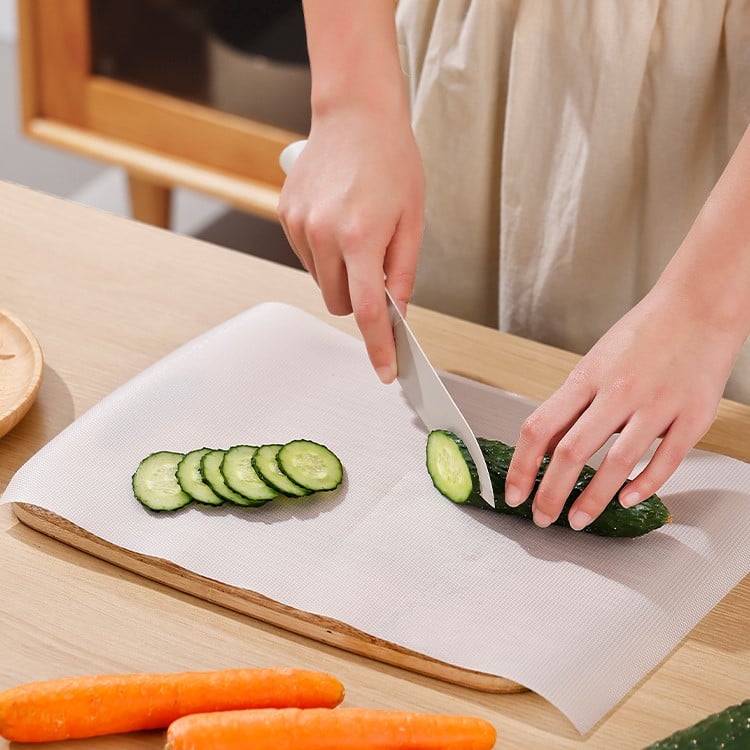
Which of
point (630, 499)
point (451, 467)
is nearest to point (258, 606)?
point (451, 467)

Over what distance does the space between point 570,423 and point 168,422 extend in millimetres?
441

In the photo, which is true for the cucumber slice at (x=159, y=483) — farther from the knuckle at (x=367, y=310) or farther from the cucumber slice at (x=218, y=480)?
the knuckle at (x=367, y=310)

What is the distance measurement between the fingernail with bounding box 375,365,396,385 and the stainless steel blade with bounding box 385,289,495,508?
0.05 ft

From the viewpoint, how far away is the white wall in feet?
14.7

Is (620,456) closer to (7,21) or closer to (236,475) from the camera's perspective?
(236,475)

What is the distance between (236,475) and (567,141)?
2.19 feet

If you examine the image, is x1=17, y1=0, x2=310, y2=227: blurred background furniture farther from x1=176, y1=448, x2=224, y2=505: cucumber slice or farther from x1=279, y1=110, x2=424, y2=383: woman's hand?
x1=176, y1=448, x2=224, y2=505: cucumber slice

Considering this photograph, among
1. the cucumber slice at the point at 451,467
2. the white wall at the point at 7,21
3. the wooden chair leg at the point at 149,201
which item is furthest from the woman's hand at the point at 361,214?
the white wall at the point at 7,21

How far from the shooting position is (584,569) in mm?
1187

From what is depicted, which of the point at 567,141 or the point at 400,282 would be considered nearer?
the point at 400,282

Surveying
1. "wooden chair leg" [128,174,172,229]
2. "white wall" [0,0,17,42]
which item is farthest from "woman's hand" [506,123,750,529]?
"white wall" [0,0,17,42]

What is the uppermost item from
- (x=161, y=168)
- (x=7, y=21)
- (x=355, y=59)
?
(x=355, y=59)

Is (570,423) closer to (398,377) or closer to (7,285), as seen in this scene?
(398,377)

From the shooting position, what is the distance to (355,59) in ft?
4.60
